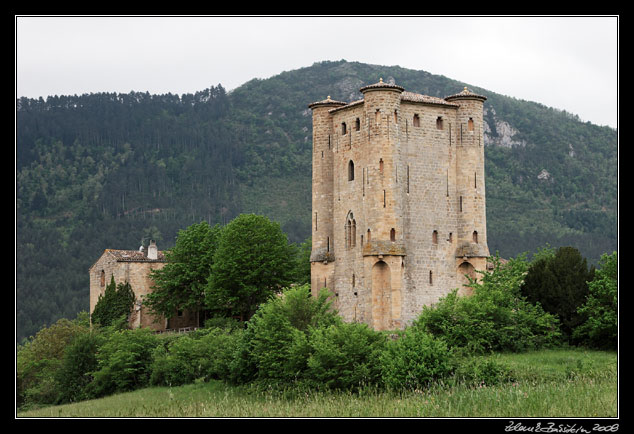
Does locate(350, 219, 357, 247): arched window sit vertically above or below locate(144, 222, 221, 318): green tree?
above

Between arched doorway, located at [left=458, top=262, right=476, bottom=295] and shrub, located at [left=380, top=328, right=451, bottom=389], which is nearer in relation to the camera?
shrub, located at [left=380, top=328, right=451, bottom=389]

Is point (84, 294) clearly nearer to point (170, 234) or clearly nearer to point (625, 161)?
point (170, 234)

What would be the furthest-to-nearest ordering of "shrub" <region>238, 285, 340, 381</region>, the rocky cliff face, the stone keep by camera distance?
1. the rocky cliff face
2. the stone keep
3. "shrub" <region>238, 285, 340, 381</region>

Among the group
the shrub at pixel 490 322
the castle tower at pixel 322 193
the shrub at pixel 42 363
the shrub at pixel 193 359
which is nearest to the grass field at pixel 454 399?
the shrub at pixel 490 322

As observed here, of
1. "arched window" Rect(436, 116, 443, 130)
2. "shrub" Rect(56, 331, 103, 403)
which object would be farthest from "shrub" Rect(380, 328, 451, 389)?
"shrub" Rect(56, 331, 103, 403)

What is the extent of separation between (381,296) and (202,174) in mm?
120667

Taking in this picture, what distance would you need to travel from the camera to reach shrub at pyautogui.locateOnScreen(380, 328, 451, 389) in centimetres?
4006

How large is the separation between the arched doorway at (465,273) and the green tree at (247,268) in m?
12.2

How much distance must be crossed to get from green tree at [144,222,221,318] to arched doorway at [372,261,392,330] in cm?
1555

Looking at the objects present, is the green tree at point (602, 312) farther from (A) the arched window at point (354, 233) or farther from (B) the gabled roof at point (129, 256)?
(B) the gabled roof at point (129, 256)

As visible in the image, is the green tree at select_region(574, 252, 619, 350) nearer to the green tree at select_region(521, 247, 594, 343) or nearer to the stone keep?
the green tree at select_region(521, 247, 594, 343)

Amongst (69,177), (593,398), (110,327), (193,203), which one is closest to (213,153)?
(193,203)

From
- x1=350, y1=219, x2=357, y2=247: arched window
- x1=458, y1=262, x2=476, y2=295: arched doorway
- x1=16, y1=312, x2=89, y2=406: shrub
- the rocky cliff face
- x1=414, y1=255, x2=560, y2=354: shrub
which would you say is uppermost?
the rocky cliff face

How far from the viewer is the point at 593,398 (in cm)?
3275
